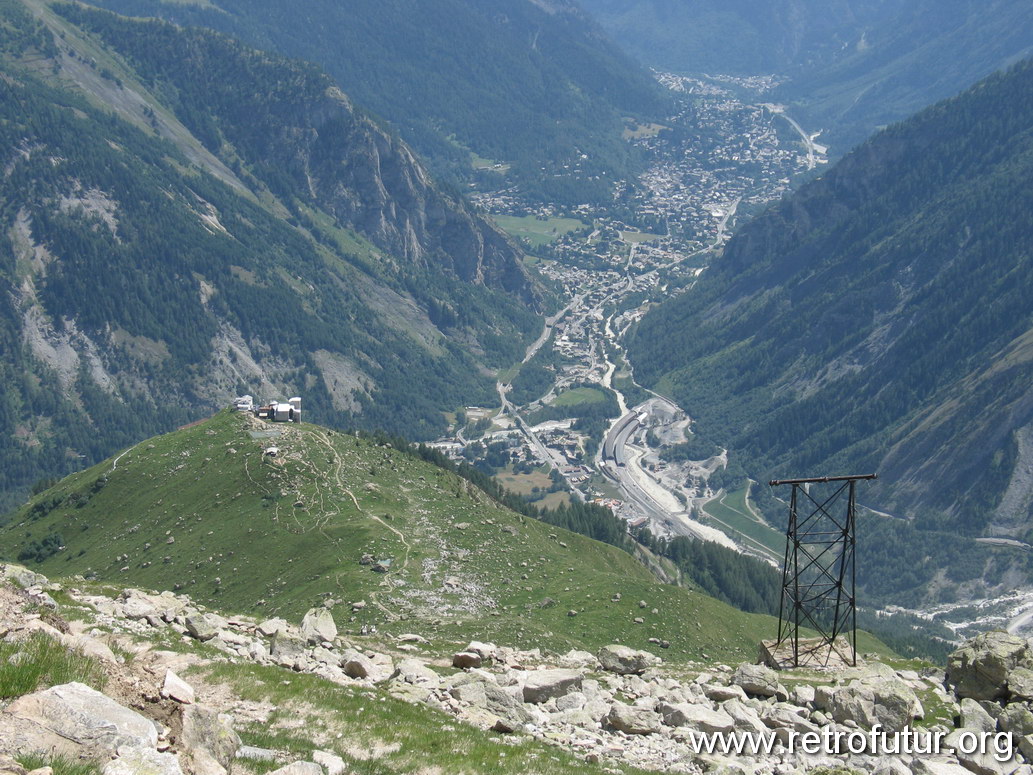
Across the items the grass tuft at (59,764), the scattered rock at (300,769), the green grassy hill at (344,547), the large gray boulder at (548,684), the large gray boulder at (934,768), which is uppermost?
the grass tuft at (59,764)

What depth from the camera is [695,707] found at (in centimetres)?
5084

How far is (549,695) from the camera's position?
173 ft

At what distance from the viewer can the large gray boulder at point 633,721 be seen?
49.0 metres

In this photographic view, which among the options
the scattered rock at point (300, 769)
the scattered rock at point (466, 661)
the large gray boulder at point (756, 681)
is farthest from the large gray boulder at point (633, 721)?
the scattered rock at point (300, 769)

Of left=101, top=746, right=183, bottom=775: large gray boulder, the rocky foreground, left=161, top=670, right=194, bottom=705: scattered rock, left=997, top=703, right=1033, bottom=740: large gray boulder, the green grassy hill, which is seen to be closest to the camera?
left=101, top=746, right=183, bottom=775: large gray boulder

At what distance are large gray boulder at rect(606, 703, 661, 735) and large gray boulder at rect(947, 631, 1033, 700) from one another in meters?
20.1

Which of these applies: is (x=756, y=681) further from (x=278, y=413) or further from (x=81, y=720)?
(x=278, y=413)

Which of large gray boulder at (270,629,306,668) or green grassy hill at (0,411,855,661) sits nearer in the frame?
large gray boulder at (270,629,306,668)

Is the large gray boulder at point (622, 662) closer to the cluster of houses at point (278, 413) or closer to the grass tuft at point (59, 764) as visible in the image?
the grass tuft at point (59, 764)

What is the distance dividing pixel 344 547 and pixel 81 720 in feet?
249

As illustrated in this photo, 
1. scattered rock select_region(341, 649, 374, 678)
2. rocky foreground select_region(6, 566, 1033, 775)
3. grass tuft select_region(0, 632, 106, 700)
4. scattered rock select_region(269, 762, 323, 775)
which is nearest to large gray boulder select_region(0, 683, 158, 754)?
rocky foreground select_region(6, 566, 1033, 775)

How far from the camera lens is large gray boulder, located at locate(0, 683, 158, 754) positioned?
2983 centimetres

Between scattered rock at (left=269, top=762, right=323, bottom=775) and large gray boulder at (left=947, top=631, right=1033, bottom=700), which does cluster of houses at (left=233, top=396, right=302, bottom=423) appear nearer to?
large gray boulder at (left=947, top=631, right=1033, bottom=700)

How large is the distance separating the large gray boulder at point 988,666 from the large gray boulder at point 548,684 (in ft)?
72.3
